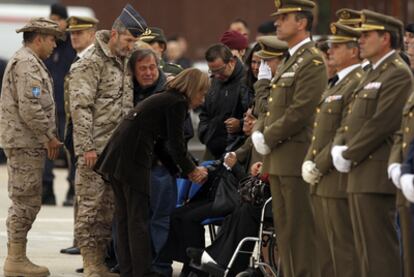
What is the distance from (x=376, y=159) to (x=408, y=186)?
882mm

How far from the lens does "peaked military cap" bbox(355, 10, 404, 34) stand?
944 centimetres

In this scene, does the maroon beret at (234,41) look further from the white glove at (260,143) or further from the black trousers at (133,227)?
the white glove at (260,143)

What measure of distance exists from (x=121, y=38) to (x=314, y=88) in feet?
6.94

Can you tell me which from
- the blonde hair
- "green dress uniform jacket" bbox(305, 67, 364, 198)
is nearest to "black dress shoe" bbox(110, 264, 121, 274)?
the blonde hair

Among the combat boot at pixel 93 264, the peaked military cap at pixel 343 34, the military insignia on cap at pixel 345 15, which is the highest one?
the military insignia on cap at pixel 345 15

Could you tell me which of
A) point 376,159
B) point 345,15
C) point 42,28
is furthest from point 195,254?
point 42,28

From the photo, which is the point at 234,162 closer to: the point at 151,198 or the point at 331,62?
the point at 151,198

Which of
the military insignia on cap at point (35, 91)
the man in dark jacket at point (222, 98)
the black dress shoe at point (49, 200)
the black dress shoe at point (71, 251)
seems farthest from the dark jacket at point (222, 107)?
the black dress shoe at point (49, 200)

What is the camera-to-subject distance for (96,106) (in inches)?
463

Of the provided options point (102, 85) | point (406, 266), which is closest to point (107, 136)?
point (102, 85)

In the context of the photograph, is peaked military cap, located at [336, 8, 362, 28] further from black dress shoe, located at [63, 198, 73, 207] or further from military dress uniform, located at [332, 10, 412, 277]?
black dress shoe, located at [63, 198, 73, 207]

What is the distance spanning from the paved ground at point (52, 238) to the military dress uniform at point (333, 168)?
294 cm

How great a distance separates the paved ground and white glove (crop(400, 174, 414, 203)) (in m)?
4.24

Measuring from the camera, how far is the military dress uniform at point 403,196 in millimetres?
8867
